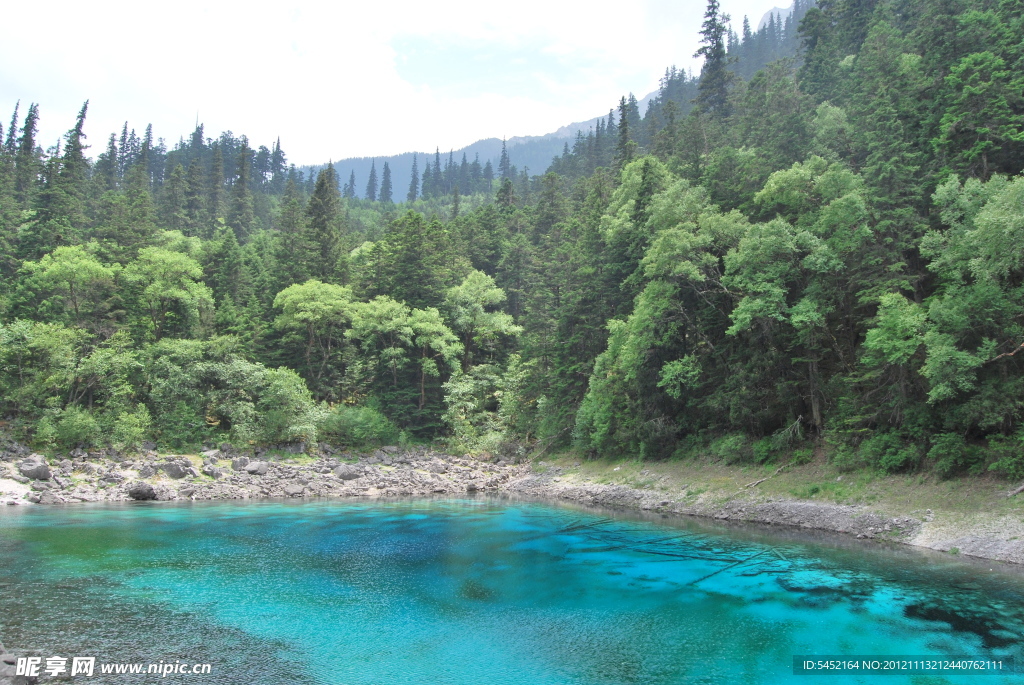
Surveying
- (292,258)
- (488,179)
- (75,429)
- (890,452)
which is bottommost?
(75,429)

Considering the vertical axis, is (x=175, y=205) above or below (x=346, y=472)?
above

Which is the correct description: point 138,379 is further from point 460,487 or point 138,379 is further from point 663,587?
point 663,587

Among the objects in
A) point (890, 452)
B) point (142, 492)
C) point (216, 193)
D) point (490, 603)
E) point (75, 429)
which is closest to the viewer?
point (490, 603)

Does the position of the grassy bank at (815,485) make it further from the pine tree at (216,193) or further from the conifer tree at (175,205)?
the pine tree at (216,193)

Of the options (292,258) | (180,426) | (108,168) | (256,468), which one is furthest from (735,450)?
(108,168)

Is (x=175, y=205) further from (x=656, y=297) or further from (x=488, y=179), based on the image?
(x=488, y=179)

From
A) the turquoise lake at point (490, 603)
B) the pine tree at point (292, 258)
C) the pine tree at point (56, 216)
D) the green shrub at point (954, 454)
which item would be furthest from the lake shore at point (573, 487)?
the pine tree at point (56, 216)

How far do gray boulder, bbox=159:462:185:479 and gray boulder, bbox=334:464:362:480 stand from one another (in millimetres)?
9125

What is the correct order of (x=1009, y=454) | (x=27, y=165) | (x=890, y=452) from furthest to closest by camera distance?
(x=27, y=165) → (x=890, y=452) → (x=1009, y=454)

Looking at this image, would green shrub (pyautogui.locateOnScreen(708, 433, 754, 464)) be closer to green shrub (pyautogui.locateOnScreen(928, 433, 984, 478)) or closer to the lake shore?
the lake shore

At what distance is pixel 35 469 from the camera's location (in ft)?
97.9

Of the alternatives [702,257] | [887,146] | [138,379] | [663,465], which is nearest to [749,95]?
[887,146]

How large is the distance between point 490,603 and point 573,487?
21.6 metres

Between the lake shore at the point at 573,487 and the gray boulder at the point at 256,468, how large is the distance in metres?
0.06
